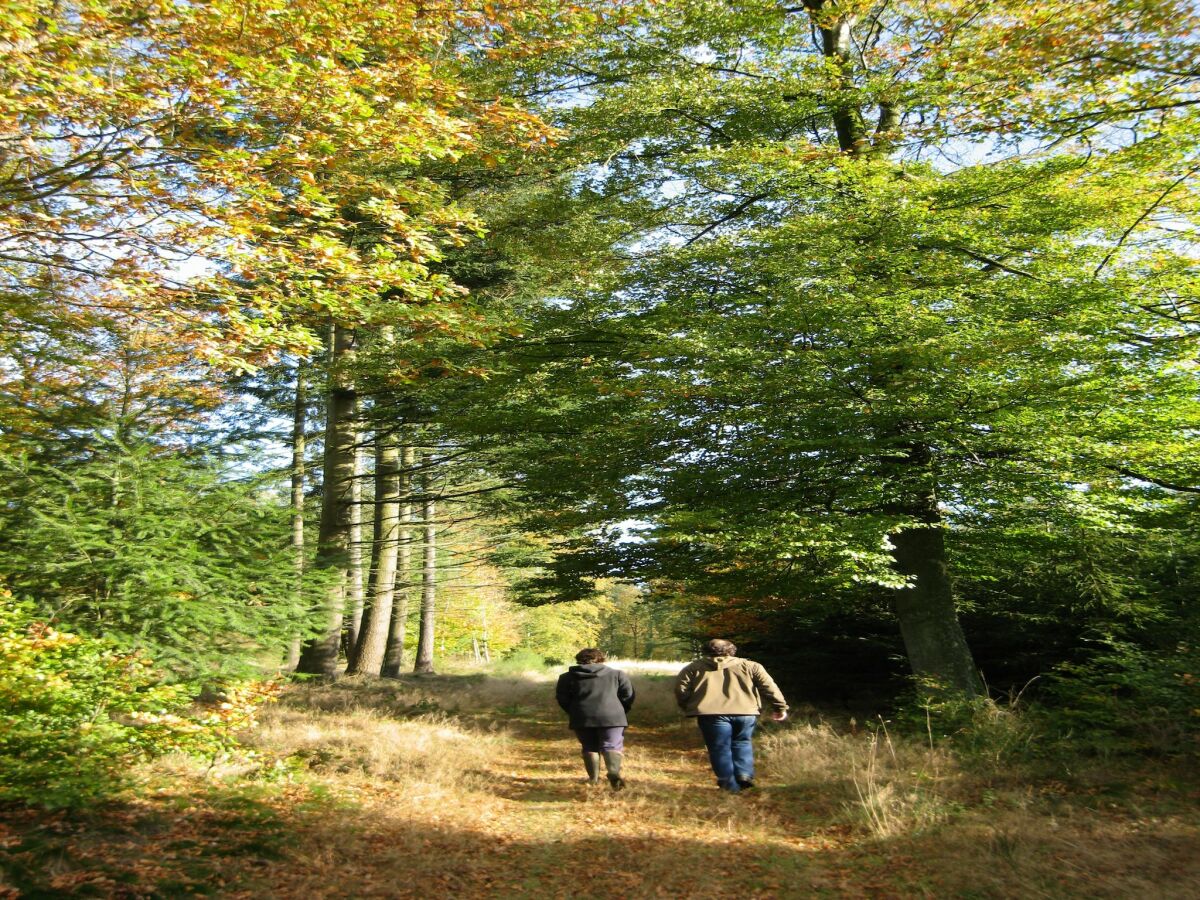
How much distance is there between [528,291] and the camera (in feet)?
51.8

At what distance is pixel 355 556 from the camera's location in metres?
14.1

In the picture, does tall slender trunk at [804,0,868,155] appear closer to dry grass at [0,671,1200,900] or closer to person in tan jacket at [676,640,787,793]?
person in tan jacket at [676,640,787,793]

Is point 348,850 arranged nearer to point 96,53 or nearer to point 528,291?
point 96,53

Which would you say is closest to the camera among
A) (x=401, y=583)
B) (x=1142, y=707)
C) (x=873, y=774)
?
(x=873, y=774)

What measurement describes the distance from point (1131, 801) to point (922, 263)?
20.7ft

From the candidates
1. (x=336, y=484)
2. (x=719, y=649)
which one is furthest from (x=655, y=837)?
(x=336, y=484)

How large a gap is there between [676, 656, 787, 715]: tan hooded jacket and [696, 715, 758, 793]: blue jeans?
0.37 ft

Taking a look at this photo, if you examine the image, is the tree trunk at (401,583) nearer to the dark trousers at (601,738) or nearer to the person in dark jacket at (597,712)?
the person in dark jacket at (597,712)

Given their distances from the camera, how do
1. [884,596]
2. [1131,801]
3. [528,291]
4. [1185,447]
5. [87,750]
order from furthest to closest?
1. [528,291]
2. [884,596]
3. [1185,447]
4. [1131,801]
5. [87,750]

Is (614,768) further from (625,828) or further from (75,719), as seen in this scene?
(75,719)

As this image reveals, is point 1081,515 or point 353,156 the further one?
point 353,156

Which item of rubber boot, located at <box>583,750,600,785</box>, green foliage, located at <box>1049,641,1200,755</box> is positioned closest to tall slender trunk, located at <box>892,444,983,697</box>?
green foliage, located at <box>1049,641,1200,755</box>

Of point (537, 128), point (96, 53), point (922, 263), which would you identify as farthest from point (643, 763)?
point (96, 53)

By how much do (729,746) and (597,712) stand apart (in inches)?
55.9
